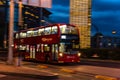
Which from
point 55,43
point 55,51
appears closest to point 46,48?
point 55,51

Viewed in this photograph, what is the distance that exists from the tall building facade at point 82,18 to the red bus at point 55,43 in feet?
128

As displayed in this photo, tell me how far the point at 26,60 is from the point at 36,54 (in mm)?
4306

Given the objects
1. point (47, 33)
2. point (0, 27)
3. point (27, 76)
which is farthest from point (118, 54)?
point (0, 27)

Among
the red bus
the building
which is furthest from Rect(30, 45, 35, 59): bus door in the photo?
the building

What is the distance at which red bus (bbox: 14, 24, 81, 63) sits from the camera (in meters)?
30.9

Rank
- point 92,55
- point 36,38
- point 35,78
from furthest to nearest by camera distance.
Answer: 1. point 92,55
2. point 36,38
3. point 35,78

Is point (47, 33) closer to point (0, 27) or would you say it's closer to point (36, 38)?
point (36, 38)

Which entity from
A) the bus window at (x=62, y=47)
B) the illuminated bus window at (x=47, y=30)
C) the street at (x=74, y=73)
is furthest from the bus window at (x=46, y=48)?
the street at (x=74, y=73)

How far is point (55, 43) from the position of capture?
103 ft

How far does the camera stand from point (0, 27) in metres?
107

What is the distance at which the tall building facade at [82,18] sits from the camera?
75.1 m

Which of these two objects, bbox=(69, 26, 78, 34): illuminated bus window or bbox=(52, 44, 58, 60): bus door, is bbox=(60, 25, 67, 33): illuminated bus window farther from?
bbox=(52, 44, 58, 60): bus door

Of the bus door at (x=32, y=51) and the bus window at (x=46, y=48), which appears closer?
the bus window at (x=46, y=48)

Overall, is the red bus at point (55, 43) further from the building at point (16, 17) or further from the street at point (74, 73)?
the building at point (16, 17)
